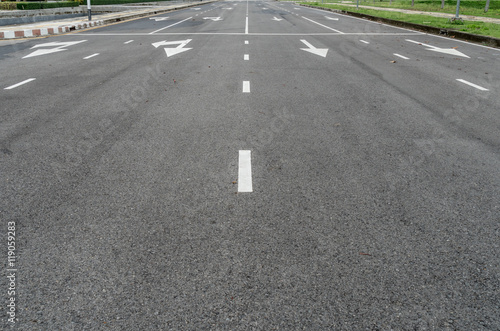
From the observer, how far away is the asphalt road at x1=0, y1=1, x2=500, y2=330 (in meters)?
2.35

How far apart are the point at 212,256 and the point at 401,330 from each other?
1272 millimetres

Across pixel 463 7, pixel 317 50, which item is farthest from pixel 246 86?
pixel 463 7

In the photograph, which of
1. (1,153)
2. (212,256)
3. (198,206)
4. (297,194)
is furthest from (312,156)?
(1,153)

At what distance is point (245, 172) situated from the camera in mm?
4121

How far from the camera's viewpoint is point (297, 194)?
365cm

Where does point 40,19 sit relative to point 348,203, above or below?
above

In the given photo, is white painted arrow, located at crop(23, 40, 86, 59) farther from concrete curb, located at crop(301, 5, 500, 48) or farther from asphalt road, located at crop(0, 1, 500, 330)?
concrete curb, located at crop(301, 5, 500, 48)

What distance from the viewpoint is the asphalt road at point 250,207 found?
2.35 meters

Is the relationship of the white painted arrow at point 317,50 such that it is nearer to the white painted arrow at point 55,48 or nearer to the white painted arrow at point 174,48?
the white painted arrow at point 174,48

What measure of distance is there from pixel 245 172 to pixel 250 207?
0.75 meters

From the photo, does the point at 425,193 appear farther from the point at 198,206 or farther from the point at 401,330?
the point at 198,206

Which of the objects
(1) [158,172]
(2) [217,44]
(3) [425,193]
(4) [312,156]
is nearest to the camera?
(3) [425,193]

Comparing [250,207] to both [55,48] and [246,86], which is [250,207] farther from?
[55,48]

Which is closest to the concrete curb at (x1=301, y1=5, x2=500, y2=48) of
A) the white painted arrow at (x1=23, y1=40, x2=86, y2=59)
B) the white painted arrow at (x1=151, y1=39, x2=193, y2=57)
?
the white painted arrow at (x1=151, y1=39, x2=193, y2=57)
